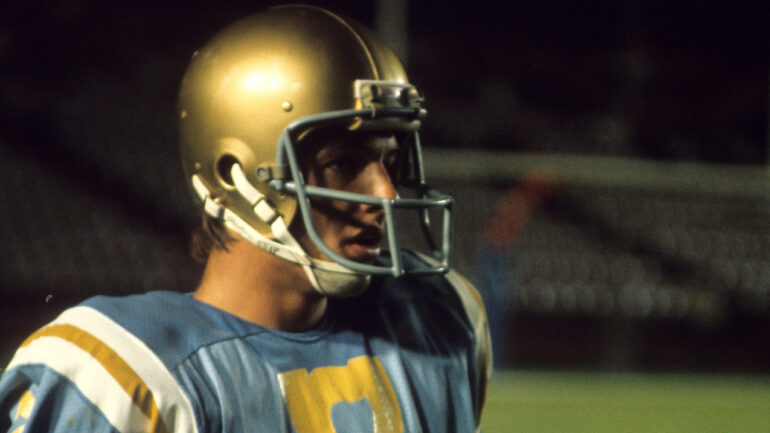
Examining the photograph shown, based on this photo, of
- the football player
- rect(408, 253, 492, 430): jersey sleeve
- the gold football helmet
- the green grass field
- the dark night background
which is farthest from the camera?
the dark night background

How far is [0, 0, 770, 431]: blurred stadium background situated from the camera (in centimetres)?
684

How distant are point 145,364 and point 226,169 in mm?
349

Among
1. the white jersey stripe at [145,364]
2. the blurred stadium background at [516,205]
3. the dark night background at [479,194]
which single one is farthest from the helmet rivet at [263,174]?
the dark night background at [479,194]

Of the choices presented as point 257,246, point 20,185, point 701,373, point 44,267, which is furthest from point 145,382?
point 20,185

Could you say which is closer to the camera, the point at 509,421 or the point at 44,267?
the point at 509,421

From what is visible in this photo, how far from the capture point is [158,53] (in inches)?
445

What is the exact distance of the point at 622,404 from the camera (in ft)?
14.5

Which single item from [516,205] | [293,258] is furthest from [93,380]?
[516,205]

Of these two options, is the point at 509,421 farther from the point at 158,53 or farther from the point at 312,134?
the point at 158,53

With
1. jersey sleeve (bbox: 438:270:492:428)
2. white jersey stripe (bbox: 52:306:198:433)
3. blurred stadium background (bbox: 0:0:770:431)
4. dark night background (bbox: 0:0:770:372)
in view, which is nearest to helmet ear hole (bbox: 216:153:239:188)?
white jersey stripe (bbox: 52:306:198:433)

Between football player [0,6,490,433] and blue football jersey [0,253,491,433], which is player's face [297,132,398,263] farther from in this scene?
blue football jersey [0,253,491,433]

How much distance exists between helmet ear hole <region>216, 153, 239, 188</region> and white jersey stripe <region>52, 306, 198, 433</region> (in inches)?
11.2

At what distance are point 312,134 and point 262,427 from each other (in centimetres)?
39

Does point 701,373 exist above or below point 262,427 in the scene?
below
